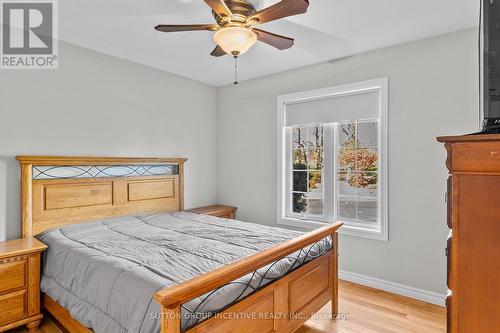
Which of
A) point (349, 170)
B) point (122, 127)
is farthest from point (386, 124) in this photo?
point (122, 127)

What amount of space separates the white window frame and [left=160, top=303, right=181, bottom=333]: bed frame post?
2.51 metres

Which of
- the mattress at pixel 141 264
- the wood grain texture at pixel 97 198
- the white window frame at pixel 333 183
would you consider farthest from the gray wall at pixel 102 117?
the white window frame at pixel 333 183

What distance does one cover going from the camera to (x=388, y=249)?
3096 mm

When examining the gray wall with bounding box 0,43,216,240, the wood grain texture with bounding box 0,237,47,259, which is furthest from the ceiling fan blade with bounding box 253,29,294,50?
the wood grain texture with bounding box 0,237,47,259

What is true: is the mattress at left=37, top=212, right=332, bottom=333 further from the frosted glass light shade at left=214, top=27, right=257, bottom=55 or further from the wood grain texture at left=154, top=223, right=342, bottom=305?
the frosted glass light shade at left=214, top=27, right=257, bottom=55

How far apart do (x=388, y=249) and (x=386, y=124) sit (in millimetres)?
1320

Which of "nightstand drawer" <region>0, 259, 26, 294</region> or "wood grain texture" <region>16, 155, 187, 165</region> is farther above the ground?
"wood grain texture" <region>16, 155, 187, 165</region>

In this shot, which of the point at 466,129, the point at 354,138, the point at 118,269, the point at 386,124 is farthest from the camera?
the point at 354,138

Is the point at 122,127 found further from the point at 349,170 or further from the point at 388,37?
the point at 388,37

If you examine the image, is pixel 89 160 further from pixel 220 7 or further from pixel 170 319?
pixel 170 319

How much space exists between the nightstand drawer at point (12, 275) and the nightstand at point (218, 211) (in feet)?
6.43

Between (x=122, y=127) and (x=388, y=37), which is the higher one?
(x=388, y=37)

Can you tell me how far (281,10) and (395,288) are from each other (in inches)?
113

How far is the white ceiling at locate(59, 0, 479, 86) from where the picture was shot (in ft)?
7.56
